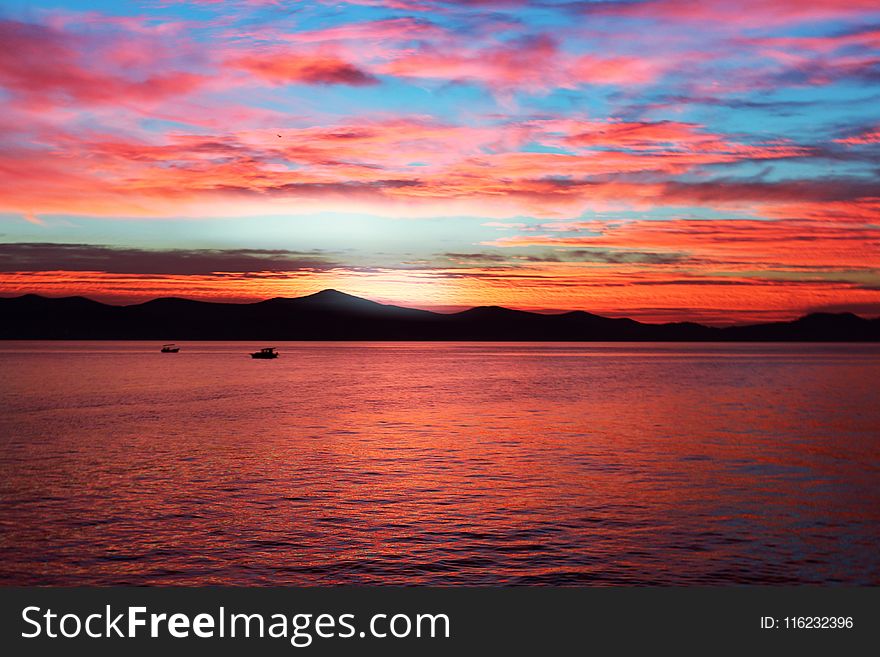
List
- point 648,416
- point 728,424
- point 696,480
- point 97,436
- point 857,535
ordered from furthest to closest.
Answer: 1. point 648,416
2. point 728,424
3. point 97,436
4. point 696,480
5. point 857,535

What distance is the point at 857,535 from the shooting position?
3073 cm

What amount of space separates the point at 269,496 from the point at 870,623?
1029 inches

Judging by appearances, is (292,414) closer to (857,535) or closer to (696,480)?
(696,480)

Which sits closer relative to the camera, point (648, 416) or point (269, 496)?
point (269, 496)

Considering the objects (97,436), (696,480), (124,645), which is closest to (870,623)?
(124,645)

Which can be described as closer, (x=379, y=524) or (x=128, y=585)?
(x=128, y=585)

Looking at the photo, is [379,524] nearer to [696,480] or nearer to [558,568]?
[558,568]

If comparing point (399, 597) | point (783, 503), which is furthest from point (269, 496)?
point (783, 503)

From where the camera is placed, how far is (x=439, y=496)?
37656mm

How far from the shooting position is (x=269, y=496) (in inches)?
1494

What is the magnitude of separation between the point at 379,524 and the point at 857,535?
17738mm

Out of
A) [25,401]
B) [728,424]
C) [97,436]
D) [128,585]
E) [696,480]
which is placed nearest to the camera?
[128,585]

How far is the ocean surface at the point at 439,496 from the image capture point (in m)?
26.1

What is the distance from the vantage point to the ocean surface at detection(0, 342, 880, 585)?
26.1 m
